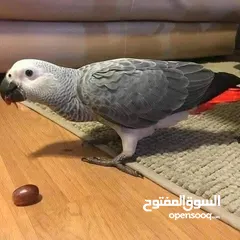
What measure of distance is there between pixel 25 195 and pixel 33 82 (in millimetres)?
256

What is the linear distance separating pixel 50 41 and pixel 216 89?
0.73 meters

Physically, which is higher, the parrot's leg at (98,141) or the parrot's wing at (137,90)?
the parrot's wing at (137,90)

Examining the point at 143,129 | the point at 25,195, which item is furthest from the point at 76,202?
the point at 143,129

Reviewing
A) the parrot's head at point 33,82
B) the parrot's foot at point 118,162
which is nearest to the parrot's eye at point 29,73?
the parrot's head at point 33,82

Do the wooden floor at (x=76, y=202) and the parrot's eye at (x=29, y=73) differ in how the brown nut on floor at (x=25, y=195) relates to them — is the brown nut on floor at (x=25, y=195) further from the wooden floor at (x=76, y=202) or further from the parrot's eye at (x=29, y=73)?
the parrot's eye at (x=29, y=73)

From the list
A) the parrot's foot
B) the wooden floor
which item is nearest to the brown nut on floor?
the wooden floor

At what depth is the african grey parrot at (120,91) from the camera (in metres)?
0.89

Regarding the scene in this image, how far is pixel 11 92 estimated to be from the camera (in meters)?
0.92

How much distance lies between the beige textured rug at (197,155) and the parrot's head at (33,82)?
8.0 inches

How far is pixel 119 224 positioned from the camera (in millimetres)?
723

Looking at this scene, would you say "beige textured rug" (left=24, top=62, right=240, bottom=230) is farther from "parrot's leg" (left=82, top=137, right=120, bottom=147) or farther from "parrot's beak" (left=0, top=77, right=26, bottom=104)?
"parrot's beak" (left=0, top=77, right=26, bottom=104)

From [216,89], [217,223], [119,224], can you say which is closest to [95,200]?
[119,224]

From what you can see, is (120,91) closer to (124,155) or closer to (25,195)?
(124,155)

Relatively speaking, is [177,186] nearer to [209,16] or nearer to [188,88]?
[188,88]
